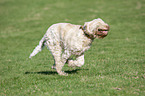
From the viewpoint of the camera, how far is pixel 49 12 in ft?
92.9

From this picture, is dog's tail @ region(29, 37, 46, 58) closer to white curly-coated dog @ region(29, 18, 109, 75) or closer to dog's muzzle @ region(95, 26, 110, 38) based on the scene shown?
white curly-coated dog @ region(29, 18, 109, 75)

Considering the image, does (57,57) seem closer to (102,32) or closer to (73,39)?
(73,39)

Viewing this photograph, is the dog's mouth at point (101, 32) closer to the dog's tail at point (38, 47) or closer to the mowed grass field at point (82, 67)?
the mowed grass field at point (82, 67)

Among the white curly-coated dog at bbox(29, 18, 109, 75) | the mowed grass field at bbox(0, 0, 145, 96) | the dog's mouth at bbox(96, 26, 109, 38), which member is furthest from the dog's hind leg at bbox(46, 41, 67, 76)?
the dog's mouth at bbox(96, 26, 109, 38)

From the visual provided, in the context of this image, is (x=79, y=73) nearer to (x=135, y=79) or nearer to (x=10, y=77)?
(x=135, y=79)

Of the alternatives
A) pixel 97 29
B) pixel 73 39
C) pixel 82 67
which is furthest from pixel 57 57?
pixel 97 29

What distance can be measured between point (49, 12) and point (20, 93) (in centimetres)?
2268

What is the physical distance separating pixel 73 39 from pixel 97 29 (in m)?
0.99

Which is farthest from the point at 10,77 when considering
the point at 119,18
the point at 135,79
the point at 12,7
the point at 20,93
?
the point at 12,7

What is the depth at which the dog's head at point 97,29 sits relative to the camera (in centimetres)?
632

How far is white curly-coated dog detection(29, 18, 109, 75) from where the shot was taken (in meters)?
6.49

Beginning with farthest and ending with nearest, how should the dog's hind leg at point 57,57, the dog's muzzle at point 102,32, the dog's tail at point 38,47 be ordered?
1. the dog's tail at point 38,47
2. the dog's hind leg at point 57,57
3. the dog's muzzle at point 102,32

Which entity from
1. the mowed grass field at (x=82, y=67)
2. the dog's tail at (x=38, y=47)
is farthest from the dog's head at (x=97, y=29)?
the dog's tail at (x=38, y=47)

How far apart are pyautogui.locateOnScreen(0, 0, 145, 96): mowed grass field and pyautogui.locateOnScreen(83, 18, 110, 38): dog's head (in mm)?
1413
